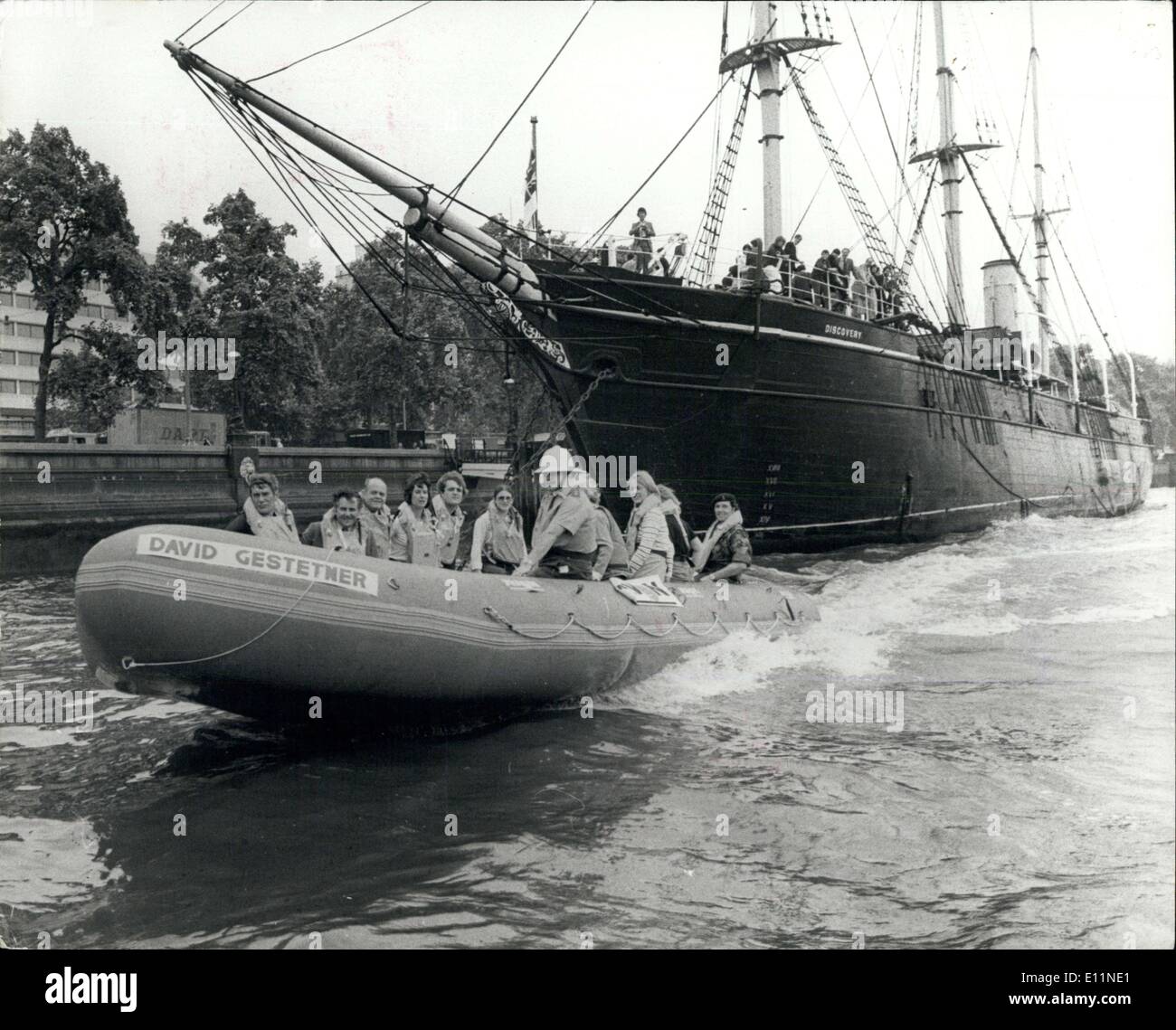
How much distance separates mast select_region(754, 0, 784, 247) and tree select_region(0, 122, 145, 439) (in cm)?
1466

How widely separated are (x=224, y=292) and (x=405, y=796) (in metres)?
26.1

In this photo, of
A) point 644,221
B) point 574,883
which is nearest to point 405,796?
point 574,883

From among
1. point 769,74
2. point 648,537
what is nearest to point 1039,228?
point 769,74

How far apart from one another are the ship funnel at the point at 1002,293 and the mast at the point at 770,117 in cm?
1171

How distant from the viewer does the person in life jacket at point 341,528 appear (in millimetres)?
7047

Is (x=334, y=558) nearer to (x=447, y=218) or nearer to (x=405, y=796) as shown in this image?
(x=405, y=796)

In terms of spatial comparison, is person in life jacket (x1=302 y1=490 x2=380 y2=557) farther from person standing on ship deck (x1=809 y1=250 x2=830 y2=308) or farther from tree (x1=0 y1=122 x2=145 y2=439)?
tree (x1=0 y1=122 x2=145 y2=439)

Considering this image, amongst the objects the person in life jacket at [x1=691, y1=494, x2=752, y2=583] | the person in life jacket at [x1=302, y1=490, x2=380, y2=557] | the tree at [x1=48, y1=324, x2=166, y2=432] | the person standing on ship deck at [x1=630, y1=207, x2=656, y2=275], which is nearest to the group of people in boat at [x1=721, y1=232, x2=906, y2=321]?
the person standing on ship deck at [x1=630, y1=207, x2=656, y2=275]

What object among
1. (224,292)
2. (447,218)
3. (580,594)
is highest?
(224,292)

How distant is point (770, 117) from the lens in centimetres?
1792

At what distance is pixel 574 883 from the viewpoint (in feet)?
14.7

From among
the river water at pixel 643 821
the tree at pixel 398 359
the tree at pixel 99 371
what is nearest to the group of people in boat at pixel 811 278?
the river water at pixel 643 821

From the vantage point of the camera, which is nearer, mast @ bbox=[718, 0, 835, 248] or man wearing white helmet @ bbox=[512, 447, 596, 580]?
man wearing white helmet @ bbox=[512, 447, 596, 580]

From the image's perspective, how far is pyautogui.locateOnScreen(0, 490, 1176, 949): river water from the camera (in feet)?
13.5
